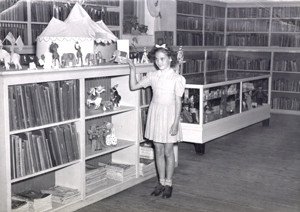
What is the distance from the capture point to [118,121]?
4.70 meters

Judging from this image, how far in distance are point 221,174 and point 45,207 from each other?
86.3 inches

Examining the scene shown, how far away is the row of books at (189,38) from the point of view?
941 cm

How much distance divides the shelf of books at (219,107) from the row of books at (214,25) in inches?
126

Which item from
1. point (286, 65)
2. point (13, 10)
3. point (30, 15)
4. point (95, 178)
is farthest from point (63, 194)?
point (286, 65)

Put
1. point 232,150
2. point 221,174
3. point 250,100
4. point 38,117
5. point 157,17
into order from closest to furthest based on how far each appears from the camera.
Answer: point 38,117 < point 221,174 < point 232,150 < point 250,100 < point 157,17

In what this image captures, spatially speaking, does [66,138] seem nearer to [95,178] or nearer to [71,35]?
[95,178]

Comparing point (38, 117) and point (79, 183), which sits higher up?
point (38, 117)

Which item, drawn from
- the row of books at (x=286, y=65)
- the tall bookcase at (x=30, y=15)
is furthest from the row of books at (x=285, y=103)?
the tall bookcase at (x=30, y=15)

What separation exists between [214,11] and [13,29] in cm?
557

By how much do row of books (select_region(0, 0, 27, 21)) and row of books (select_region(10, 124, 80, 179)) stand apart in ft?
10.5

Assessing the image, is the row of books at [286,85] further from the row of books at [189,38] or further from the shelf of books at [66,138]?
the shelf of books at [66,138]

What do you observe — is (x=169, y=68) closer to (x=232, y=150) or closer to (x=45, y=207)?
(x=45, y=207)

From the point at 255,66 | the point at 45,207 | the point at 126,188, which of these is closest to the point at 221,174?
the point at 126,188

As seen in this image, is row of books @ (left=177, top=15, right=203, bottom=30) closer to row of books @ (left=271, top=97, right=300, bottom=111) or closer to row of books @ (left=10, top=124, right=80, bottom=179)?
row of books @ (left=271, top=97, right=300, bottom=111)
